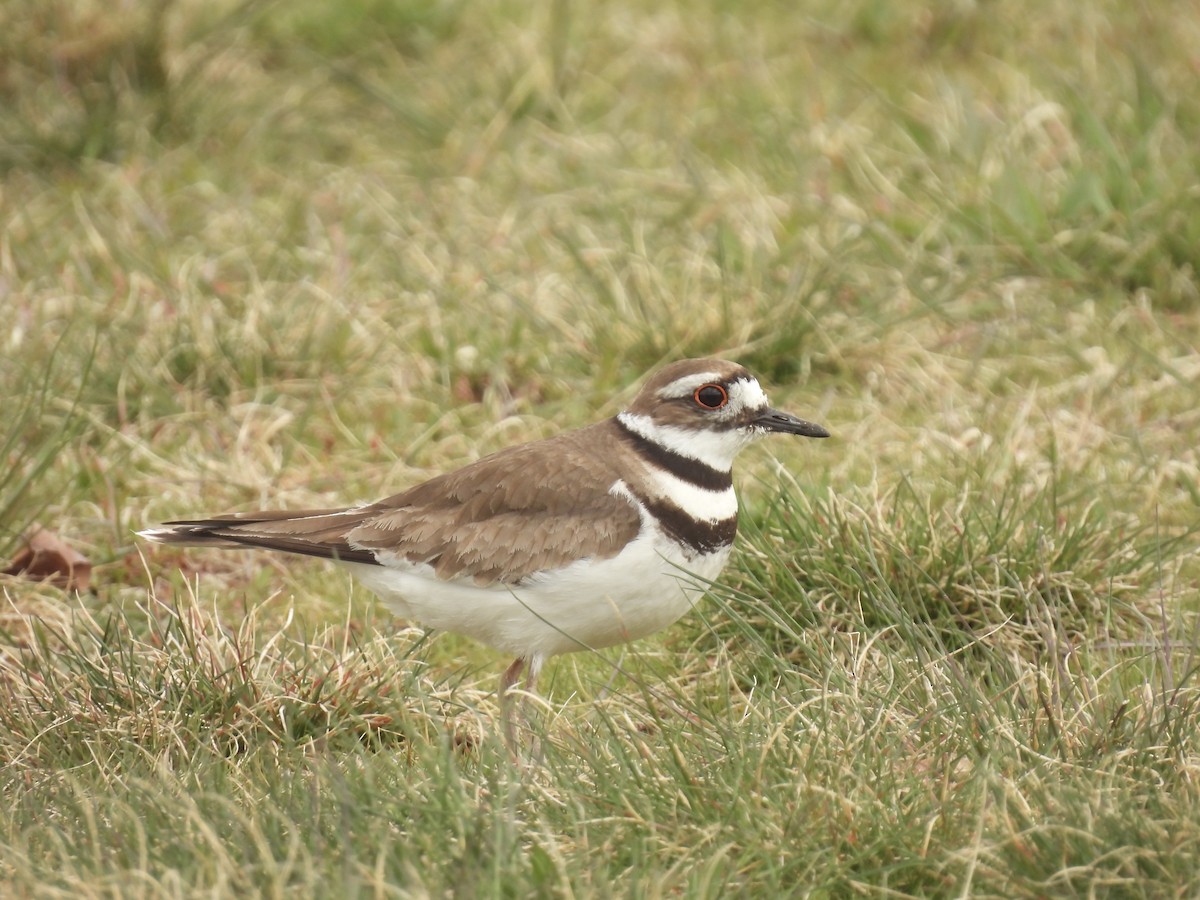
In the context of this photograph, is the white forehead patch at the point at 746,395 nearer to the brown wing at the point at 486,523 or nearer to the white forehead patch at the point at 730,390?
the white forehead patch at the point at 730,390

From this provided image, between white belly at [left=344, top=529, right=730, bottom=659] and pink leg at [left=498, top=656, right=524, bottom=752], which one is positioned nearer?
pink leg at [left=498, top=656, right=524, bottom=752]

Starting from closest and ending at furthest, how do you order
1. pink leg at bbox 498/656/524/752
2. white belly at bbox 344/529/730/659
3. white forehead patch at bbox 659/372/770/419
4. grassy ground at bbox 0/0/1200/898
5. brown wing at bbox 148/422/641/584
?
grassy ground at bbox 0/0/1200/898
pink leg at bbox 498/656/524/752
white belly at bbox 344/529/730/659
brown wing at bbox 148/422/641/584
white forehead patch at bbox 659/372/770/419

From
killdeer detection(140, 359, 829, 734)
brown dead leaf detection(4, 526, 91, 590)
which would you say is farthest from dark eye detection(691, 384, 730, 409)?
brown dead leaf detection(4, 526, 91, 590)

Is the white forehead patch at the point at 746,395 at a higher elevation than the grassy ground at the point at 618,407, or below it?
higher

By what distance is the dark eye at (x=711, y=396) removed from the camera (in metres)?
4.79

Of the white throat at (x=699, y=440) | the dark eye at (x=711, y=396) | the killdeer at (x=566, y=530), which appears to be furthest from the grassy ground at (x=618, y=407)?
the dark eye at (x=711, y=396)

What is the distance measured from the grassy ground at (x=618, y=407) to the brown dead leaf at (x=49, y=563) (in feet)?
0.36

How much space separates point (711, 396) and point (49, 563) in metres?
2.42

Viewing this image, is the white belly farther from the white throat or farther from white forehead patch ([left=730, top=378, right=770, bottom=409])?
white forehead patch ([left=730, top=378, right=770, bottom=409])

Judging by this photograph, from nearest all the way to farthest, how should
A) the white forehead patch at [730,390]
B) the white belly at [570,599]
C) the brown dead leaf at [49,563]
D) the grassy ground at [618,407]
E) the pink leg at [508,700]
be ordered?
the grassy ground at [618,407] < the pink leg at [508,700] < the white belly at [570,599] < the white forehead patch at [730,390] < the brown dead leaf at [49,563]

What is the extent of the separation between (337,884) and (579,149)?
5683 mm

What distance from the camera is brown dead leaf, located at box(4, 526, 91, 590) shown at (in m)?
5.57

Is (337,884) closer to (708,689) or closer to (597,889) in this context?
(597,889)

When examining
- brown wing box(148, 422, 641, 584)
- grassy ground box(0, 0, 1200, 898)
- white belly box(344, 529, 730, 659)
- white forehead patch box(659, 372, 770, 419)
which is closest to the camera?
grassy ground box(0, 0, 1200, 898)
